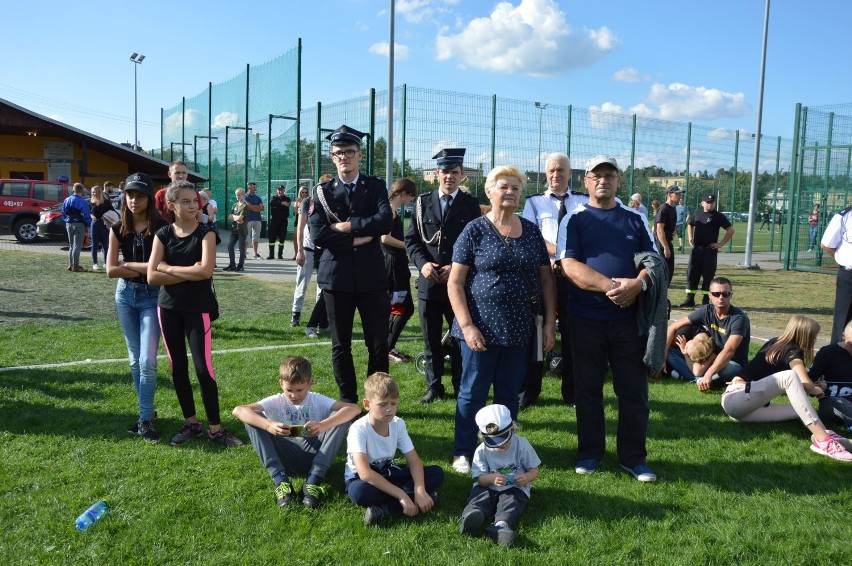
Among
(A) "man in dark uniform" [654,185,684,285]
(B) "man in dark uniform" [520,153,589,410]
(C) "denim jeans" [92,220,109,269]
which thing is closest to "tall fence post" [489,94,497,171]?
(A) "man in dark uniform" [654,185,684,285]

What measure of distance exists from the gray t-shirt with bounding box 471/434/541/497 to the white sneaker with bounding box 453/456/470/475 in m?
0.44

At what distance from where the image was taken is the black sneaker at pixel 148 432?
459 cm

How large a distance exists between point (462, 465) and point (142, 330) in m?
2.38

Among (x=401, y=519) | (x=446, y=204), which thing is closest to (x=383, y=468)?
(x=401, y=519)

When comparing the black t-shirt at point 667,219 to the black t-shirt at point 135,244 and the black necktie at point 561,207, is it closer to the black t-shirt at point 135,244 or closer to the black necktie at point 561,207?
the black necktie at point 561,207

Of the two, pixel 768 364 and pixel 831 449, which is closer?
pixel 831 449

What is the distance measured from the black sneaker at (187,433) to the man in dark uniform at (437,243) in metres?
1.76

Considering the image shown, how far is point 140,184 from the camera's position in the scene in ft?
15.3

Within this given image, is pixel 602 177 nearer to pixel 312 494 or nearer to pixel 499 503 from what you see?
pixel 499 503

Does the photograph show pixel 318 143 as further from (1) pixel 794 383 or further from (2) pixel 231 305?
(1) pixel 794 383

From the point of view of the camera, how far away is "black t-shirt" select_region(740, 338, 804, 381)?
5141 millimetres

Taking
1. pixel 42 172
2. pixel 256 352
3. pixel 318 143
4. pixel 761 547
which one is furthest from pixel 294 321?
pixel 42 172

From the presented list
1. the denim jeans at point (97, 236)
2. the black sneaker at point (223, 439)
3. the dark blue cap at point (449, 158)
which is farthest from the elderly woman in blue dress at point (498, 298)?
the denim jeans at point (97, 236)

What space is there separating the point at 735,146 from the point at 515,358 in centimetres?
2136
